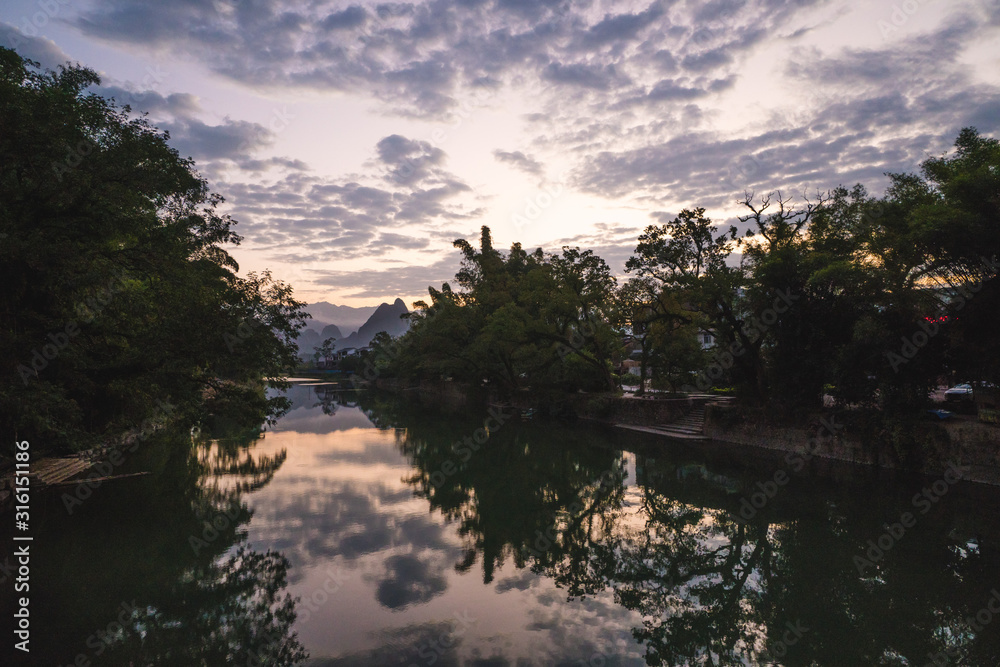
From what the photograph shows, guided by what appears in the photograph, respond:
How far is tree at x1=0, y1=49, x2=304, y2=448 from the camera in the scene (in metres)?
10.6

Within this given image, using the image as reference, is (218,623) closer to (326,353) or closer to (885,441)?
(885,441)

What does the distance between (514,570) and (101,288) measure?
1139 cm

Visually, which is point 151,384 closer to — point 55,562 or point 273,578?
point 55,562

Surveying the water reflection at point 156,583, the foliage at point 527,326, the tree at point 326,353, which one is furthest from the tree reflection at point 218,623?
the tree at point 326,353

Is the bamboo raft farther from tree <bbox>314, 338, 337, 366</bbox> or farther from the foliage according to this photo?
tree <bbox>314, 338, 337, 366</bbox>

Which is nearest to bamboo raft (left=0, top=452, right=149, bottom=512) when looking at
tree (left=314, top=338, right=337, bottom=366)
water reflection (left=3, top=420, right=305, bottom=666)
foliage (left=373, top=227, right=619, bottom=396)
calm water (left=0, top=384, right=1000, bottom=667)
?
water reflection (left=3, top=420, right=305, bottom=666)

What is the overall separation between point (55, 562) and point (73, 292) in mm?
5933

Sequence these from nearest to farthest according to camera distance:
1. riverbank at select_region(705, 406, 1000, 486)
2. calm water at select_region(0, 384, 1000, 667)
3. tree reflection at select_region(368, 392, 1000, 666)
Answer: calm water at select_region(0, 384, 1000, 667) → tree reflection at select_region(368, 392, 1000, 666) → riverbank at select_region(705, 406, 1000, 486)

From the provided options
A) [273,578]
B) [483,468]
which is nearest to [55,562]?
[273,578]

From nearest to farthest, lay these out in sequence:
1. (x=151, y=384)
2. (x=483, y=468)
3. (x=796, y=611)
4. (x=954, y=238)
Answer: (x=796, y=611), (x=151, y=384), (x=954, y=238), (x=483, y=468)

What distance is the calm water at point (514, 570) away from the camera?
8.52m

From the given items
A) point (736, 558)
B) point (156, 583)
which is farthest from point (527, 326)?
point (156, 583)

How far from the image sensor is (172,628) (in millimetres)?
8898

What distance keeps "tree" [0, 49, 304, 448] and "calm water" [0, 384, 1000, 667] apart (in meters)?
3.19
